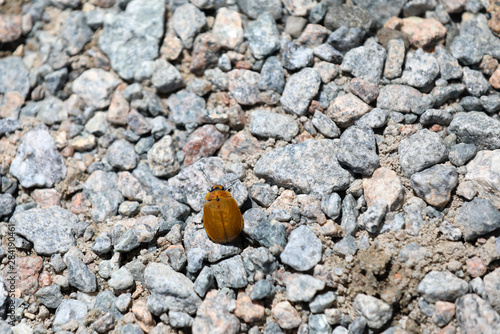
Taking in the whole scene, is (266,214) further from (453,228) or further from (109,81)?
(109,81)

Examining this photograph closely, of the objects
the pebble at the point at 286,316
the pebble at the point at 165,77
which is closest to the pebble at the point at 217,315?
the pebble at the point at 286,316

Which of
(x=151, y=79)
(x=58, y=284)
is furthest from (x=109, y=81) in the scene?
(x=58, y=284)

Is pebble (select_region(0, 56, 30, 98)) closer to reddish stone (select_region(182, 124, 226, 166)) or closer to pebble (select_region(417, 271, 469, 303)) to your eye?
reddish stone (select_region(182, 124, 226, 166))

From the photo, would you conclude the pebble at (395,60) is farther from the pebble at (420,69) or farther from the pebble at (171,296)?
the pebble at (171,296)

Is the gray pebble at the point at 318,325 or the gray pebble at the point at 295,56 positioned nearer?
the gray pebble at the point at 318,325

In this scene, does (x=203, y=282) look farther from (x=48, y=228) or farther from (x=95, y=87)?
(x=95, y=87)

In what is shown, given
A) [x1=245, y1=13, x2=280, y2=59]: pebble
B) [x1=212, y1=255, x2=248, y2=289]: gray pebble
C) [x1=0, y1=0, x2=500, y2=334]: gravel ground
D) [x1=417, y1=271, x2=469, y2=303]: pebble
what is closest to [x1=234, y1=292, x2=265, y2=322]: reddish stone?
[x1=0, y1=0, x2=500, y2=334]: gravel ground

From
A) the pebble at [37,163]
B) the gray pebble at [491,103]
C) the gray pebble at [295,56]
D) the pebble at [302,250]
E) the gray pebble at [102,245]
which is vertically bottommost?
the gray pebble at [102,245]
